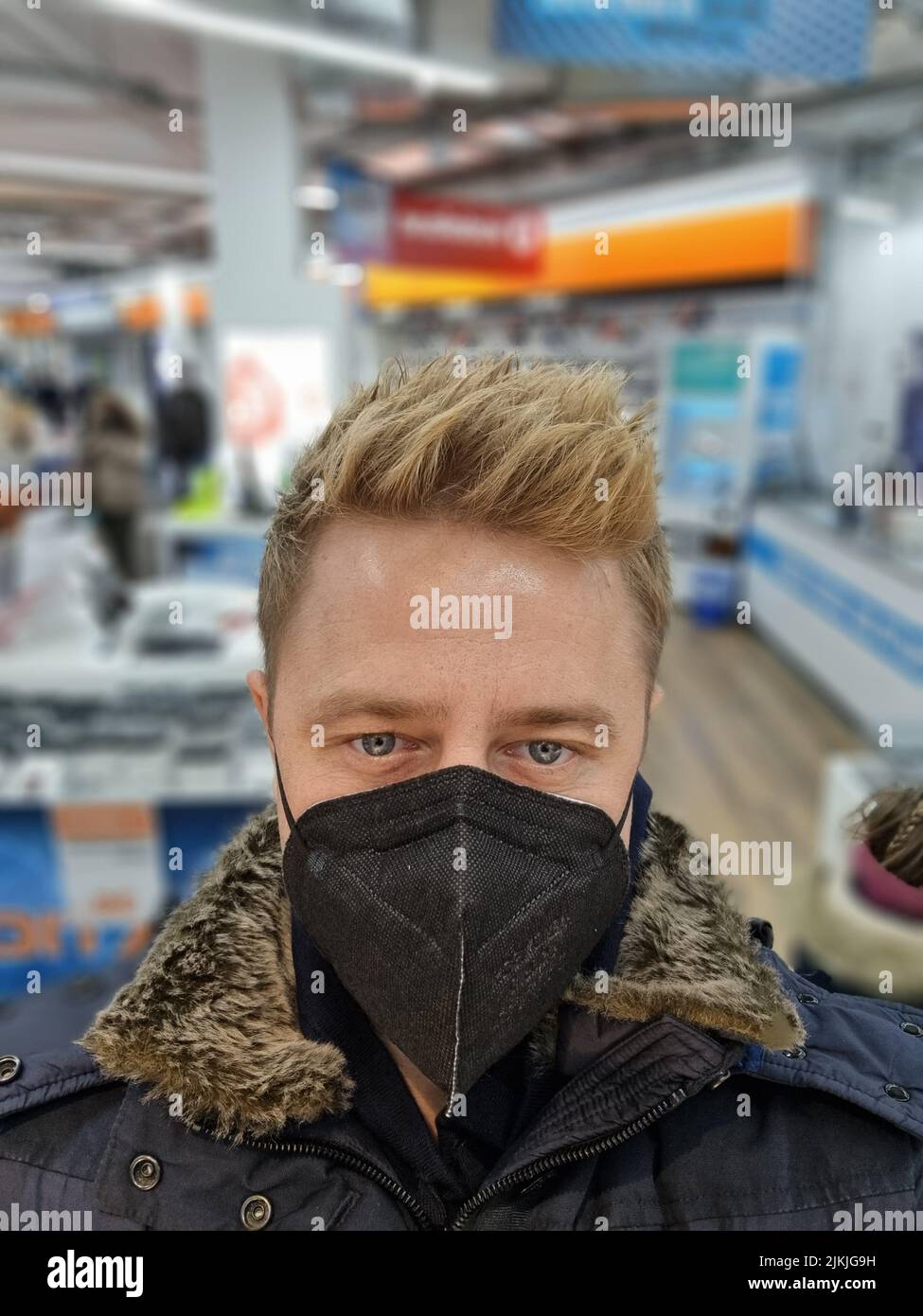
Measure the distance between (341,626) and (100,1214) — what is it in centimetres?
56

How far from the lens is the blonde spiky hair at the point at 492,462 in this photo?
2.43 feet

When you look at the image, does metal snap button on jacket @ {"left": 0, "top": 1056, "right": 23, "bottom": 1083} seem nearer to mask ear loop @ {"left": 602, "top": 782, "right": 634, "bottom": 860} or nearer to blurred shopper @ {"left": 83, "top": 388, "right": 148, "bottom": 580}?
mask ear loop @ {"left": 602, "top": 782, "right": 634, "bottom": 860}

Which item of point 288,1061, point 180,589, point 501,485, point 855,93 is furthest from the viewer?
point 855,93

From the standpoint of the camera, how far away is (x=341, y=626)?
77cm

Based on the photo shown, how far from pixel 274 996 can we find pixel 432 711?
→ 1.13 feet

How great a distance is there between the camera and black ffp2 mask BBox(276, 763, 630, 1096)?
799 mm

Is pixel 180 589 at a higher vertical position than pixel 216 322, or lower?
lower

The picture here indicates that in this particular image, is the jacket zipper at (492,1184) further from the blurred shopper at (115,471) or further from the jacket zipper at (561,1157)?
the blurred shopper at (115,471)

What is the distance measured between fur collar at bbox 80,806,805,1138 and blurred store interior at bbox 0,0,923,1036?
15cm

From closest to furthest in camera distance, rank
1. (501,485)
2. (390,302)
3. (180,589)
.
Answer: (501,485) < (180,589) < (390,302)

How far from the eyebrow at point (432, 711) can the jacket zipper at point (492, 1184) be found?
0.35 m

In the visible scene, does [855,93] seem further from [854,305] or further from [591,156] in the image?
[591,156]

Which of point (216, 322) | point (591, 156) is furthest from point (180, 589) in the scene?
point (591, 156)

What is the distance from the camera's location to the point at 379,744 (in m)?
0.81
